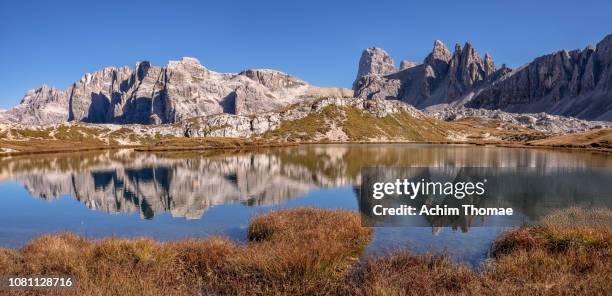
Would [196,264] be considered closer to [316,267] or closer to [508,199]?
[316,267]

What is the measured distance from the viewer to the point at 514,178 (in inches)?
2055

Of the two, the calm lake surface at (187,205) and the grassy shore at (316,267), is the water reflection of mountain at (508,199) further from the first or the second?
the grassy shore at (316,267)

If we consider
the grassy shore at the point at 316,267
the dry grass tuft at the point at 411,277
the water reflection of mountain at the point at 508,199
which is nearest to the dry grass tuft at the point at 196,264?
the grassy shore at the point at 316,267

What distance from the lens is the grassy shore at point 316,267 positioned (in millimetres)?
11586

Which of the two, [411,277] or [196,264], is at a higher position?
[411,277]

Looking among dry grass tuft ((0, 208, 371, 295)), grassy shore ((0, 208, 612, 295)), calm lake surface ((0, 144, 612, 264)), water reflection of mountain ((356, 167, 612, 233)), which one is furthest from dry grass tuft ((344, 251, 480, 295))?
water reflection of mountain ((356, 167, 612, 233))

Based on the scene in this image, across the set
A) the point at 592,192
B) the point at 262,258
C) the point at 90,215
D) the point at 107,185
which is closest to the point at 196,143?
the point at 107,185

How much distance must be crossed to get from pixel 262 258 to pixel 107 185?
4857cm

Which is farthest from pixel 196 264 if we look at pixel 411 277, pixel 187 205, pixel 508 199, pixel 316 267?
pixel 508 199

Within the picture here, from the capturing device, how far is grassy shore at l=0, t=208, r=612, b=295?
11.6m

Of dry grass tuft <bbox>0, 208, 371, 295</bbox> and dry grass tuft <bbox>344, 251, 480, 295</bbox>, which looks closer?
dry grass tuft <bbox>344, 251, 480, 295</bbox>

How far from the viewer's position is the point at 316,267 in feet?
42.6

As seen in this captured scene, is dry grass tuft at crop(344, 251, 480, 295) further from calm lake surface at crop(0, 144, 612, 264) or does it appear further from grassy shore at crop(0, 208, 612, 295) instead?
calm lake surface at crop(0, 144, 612, 264)

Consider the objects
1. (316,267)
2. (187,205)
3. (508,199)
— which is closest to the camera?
(316,267)
